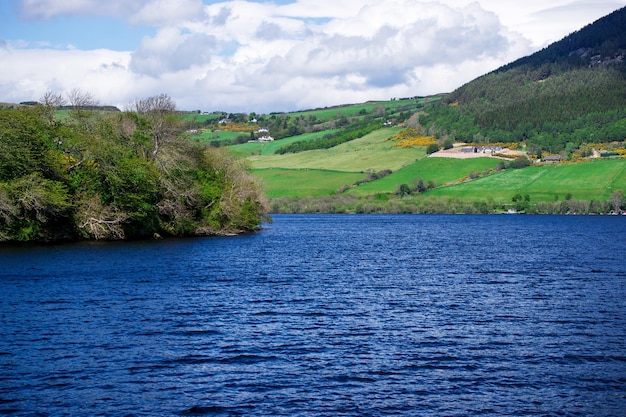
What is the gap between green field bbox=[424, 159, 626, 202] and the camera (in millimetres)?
168000

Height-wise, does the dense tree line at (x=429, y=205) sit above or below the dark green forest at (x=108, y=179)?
below

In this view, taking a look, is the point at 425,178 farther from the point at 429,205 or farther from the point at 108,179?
the point at 108,179

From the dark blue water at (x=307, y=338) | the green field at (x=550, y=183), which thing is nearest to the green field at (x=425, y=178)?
the green field at (x=550, y=183)

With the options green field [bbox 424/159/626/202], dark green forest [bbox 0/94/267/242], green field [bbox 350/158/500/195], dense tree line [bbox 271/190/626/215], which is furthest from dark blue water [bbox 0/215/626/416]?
green field [bbox 350/158/500/195]

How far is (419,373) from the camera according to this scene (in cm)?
2538

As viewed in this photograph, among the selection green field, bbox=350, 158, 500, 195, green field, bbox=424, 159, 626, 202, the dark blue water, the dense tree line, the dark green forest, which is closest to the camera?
the dark blue water

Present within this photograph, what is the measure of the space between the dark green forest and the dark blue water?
12768 mm

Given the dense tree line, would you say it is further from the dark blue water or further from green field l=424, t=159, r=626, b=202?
the dark blue water

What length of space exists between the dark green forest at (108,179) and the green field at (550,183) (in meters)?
96.2

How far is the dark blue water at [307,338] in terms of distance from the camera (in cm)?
2234

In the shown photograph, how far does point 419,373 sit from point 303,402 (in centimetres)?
546

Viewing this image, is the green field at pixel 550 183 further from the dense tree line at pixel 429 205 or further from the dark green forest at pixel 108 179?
the dark green forest at pixel 108 179

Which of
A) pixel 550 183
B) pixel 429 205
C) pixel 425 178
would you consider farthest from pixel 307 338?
pixel 425 178

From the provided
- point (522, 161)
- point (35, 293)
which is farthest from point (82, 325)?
point (522, 161)
